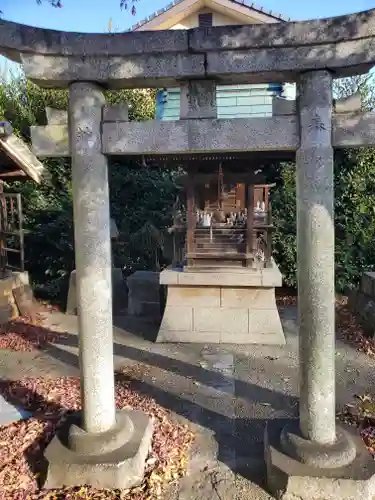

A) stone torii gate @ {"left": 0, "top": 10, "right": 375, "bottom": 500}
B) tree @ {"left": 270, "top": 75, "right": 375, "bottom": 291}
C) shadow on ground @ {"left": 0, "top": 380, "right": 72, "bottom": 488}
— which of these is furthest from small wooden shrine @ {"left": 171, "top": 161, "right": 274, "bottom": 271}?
stone torii gate @ {"left": 0, "top": 10, "right": 375, "bottom": 500}

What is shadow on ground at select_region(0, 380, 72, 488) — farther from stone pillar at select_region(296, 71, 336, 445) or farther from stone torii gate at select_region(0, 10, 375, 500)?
stone pillar at select_region(296, 71, 336, 445)

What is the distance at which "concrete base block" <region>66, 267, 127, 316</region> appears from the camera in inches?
392

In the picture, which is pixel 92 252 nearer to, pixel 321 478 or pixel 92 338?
pixel 92 338

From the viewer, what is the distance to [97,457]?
3707 mm

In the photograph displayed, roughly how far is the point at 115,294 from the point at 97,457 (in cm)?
661

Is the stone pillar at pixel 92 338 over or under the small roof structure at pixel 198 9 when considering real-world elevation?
under

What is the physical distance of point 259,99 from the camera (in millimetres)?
10711

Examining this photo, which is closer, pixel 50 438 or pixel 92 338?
pixel 92 338

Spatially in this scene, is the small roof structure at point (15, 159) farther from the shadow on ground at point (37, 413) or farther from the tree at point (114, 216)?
the shadow on ground at point (37, 413)

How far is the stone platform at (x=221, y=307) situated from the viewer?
756 cm

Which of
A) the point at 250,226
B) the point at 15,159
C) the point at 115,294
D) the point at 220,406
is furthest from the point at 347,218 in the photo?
the point at 15,159

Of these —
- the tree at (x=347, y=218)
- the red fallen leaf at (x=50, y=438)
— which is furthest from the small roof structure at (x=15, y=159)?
the tree at (x=347, y=218)

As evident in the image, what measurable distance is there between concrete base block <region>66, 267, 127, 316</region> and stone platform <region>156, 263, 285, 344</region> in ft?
8.06

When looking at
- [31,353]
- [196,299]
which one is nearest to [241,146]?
[196,299]
